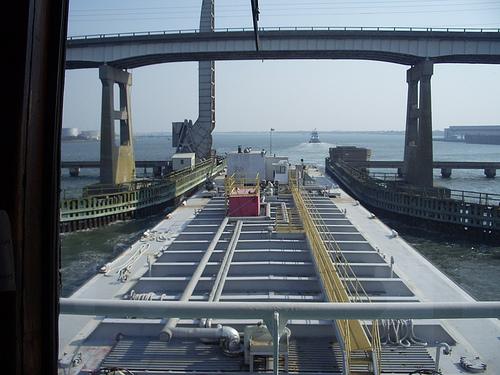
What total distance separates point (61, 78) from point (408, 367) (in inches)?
185

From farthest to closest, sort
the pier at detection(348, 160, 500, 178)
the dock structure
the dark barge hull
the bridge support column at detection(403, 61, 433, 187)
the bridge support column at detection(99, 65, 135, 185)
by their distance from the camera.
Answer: the dock structure < the pier at detection(348, 160, 500, 178) < the bridge support column at detection(99, 65, 135, 185) < the bridge support column at detection(403, 61, 433, 187) < the dark barge hull

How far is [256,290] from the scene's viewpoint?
8.75 metres

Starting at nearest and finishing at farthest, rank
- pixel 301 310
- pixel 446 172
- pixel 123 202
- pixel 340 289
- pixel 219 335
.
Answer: pixel 301 310 → pixel 219 335 → pixel 340 289 → pixel 123 202 → pixel 446 172

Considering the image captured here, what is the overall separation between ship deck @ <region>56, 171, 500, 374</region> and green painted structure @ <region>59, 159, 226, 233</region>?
34.7 ft

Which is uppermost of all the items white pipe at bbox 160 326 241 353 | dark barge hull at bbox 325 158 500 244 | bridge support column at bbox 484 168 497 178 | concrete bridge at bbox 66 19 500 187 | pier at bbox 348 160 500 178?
concrete bridge at bbox 66 19 500 187

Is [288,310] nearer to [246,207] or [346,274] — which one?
[346,274]

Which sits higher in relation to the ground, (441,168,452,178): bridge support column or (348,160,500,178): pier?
(348,160,500,178): pier

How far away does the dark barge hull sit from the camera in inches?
926

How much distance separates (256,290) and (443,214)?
1993 centimetres

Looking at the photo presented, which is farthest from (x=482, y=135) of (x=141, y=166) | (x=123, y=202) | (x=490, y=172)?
(x=123, y=202)

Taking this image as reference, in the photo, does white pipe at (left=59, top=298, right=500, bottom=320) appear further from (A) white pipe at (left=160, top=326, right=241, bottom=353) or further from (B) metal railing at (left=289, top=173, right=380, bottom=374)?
(A) white pipe at (left=160, top=326, right=241, bottom=353)

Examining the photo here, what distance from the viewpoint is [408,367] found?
5.02 metres

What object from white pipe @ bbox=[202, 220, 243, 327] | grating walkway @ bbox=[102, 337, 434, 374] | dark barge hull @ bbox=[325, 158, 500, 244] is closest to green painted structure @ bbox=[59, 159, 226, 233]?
white pipe @ bbox=[202, 220, 243, 327]

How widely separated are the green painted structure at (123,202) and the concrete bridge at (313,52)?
5436 millimetres
